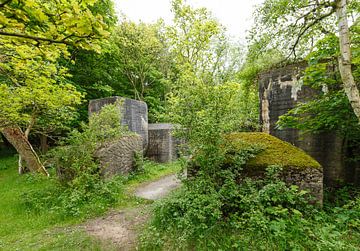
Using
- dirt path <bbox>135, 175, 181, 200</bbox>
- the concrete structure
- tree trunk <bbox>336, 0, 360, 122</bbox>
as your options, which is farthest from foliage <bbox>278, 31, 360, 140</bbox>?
dirt path <bbox>135, 175, 181, 200</bbox>

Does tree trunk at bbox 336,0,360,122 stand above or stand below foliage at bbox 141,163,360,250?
above

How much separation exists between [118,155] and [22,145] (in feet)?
10.9

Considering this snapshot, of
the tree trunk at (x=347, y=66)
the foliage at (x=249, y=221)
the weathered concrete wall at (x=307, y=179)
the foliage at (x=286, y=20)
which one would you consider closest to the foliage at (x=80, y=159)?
the foliage at (x=249, y=221)

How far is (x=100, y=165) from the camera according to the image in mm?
5129

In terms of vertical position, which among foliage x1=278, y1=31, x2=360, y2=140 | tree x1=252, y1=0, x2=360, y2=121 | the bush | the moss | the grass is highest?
tree x1=252, y1=0, x2=360, y2=121

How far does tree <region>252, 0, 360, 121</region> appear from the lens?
2621 mm

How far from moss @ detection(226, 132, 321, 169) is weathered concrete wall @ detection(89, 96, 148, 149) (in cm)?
471

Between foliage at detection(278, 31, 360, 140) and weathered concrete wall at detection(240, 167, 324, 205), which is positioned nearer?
weathered concrete wall at detection(240, 167, 324, 205)

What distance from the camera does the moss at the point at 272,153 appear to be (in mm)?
3072

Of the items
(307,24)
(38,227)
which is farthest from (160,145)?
(307,24)

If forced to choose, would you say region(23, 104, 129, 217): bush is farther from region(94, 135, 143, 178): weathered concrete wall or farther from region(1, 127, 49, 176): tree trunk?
region(1, 127, 49, 176): tree trunk

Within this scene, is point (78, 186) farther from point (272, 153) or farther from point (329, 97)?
point (329, 97)

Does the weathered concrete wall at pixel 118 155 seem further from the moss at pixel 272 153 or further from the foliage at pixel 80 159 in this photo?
the moss at pixel 272 153

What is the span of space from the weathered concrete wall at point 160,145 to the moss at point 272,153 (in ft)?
17.6
